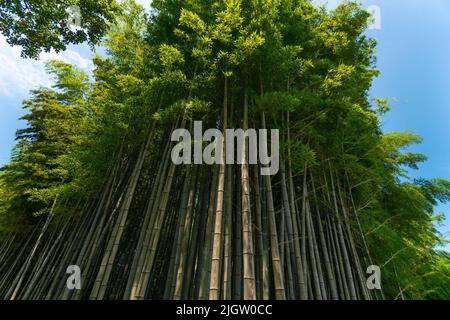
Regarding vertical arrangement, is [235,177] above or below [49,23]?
below

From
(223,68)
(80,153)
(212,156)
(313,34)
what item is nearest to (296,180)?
(212,156)

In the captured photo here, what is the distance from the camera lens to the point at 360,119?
11.7 feet

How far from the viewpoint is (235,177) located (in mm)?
3400

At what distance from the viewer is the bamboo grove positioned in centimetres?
267

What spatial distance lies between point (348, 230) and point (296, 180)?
0.98 m

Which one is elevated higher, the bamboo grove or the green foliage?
the green foliage

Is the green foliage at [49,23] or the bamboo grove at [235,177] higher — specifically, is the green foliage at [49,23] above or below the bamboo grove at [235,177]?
above

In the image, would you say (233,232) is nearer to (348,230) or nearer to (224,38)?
(348,230)

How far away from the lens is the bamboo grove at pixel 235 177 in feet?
8.77

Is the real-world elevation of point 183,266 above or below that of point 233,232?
below
